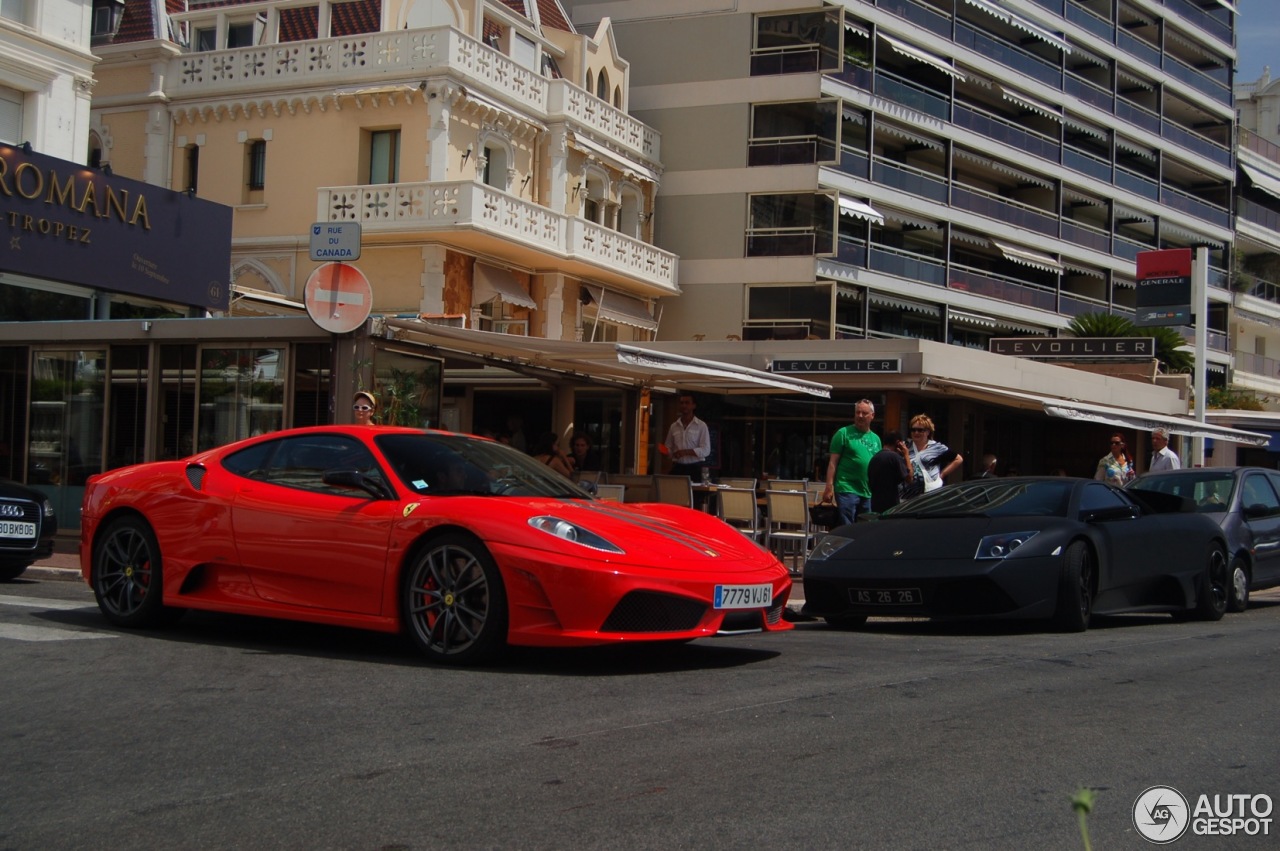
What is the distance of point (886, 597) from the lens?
32.7 ft

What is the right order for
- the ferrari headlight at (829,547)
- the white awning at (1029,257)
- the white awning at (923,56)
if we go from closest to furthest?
the ferrari headlight at (829,547)
the white awning at (923,56)
the white awning at (1029,257)

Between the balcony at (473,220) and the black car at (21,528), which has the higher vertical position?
the balcony at (473,220)

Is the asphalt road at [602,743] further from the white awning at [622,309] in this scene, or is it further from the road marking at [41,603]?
the white awning at [622,309]

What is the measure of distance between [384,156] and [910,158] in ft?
66.4

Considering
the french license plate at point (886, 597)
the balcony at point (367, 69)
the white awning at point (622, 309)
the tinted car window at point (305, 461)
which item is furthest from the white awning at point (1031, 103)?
the tinted car window at point (305, 461)

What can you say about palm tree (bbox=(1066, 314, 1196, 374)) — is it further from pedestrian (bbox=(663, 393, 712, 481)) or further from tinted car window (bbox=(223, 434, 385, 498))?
tinted car window (bbox=(223, 434, 385, 498))

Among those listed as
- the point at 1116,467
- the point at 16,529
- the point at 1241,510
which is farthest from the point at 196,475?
the point at 1116,467

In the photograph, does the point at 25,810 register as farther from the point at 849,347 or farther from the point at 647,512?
the point at 849,347

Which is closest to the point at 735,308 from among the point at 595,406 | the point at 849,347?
the point at 849,347

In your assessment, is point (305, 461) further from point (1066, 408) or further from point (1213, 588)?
point (1066, 408)

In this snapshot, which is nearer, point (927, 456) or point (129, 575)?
point (129, 575)

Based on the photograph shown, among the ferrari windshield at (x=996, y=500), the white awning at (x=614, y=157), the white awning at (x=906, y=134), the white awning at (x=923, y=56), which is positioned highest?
the white awning at (x=923, y=56)

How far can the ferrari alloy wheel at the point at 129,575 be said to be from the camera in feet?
27.9

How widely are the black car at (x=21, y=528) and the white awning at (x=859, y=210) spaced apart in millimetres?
29981
